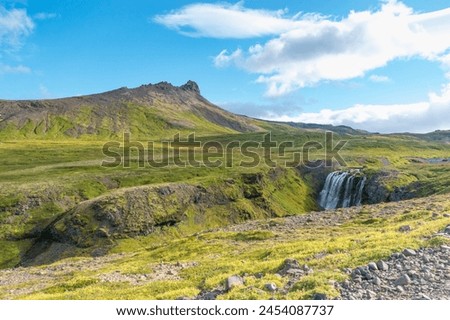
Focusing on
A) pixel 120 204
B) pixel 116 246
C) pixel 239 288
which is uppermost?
pixel 239 288

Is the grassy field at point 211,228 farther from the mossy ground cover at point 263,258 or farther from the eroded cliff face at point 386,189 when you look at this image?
the eroded cliff face at point 386,189

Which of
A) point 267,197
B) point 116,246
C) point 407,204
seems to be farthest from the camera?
point 267,197

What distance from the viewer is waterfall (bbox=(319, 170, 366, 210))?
397 ft

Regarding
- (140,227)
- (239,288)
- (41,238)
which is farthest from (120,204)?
(239,288)

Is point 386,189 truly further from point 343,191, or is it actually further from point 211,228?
point 211,228

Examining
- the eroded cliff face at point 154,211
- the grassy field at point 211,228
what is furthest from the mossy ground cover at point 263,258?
the eroded cliff face at point 154,211

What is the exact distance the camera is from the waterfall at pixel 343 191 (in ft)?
397

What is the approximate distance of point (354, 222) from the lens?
5434 centimetres

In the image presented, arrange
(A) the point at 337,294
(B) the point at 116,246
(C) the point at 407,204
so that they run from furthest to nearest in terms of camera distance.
Result: (B) the point at 116,246
(C) the point at 407,204
(A) the point at 337,294

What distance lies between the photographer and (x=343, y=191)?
128m
